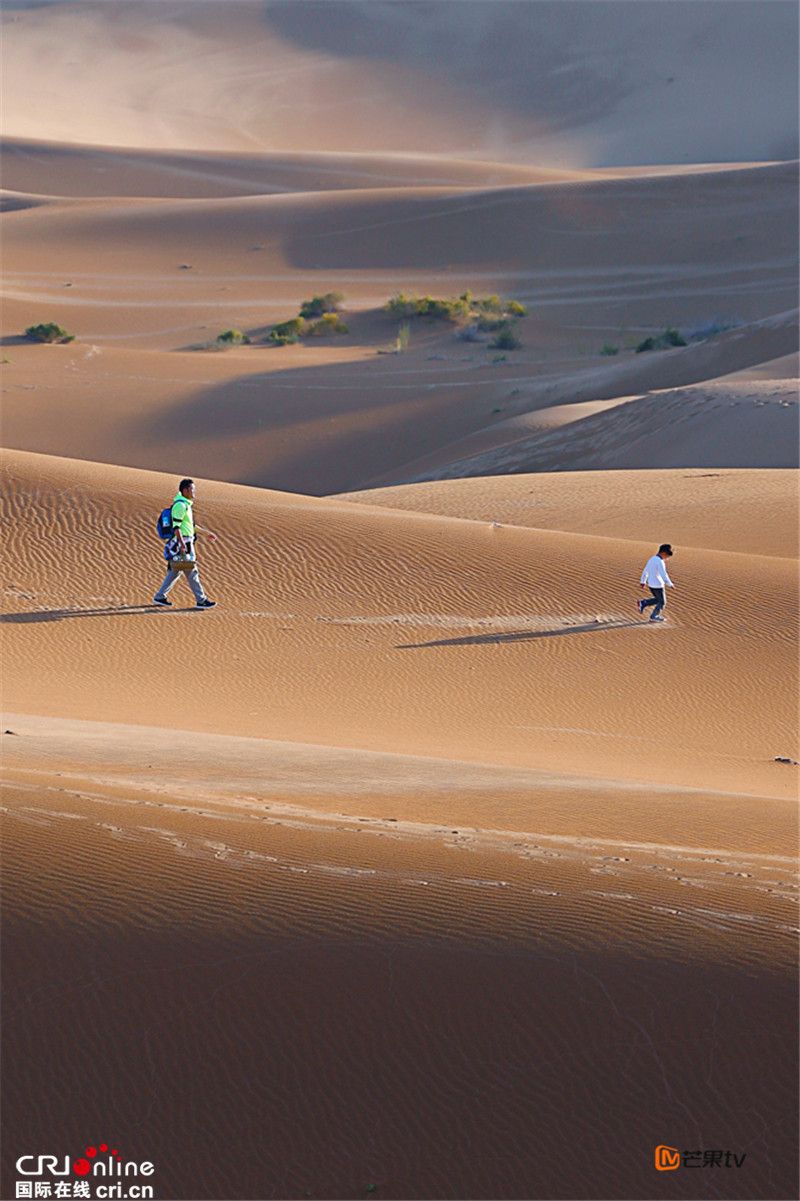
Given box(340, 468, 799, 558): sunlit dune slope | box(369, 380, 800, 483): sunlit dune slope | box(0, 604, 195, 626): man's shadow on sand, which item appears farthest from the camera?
box(369, 380, 800, 483): sunlit dune slope

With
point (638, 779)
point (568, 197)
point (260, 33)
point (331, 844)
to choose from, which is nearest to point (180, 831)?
point (331, 844)

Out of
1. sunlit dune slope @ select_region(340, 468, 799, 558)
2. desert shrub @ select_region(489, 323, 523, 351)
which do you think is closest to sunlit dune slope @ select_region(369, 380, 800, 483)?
sunlit dune slope @ select_region(340, 468, 799, 558)

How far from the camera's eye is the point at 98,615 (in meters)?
12.3

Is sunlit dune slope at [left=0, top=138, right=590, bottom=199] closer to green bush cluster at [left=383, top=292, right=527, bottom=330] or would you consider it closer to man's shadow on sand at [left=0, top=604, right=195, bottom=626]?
green bush cluster at [left=383, top=292, right=527, bottom=330]

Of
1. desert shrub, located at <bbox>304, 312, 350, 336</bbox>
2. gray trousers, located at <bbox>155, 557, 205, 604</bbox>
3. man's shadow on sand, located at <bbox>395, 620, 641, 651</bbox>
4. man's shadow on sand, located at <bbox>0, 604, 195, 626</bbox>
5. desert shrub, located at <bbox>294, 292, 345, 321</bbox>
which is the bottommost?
man's shadow on sand, located at <bbox>395, 620, 641, 651</bbox>

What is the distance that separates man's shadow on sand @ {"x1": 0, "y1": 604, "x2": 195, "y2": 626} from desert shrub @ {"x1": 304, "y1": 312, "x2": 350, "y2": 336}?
30140 mm

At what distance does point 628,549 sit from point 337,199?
50.8 metres

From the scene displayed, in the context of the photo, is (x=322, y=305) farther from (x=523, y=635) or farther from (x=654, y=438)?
(x=523, y=635)

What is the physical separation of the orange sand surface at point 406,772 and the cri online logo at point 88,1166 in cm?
2

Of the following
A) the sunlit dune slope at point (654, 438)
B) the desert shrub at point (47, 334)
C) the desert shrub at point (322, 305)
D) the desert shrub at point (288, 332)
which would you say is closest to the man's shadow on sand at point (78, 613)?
the sunlit dune slope at point (654, 438)

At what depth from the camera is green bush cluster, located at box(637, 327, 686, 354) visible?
36188 mm

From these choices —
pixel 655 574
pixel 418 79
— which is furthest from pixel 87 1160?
pixel 418 79

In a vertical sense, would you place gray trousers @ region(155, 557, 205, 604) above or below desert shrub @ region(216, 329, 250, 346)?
below

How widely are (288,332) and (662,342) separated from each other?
480 inches
